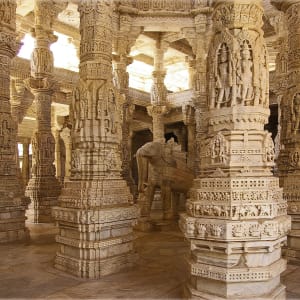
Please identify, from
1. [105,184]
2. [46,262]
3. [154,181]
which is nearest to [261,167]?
[105,184]

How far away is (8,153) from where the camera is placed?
27.5 ft

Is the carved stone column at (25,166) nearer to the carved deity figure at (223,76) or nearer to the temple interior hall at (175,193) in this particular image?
the temple interior hall at (175,193)

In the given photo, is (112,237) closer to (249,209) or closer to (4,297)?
(4,297)

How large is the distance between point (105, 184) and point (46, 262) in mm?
1816

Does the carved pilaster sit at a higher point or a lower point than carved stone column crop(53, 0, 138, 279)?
higher

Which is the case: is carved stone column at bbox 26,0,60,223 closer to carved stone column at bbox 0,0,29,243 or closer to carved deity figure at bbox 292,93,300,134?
carved stone column at bbox 0,0,29,243

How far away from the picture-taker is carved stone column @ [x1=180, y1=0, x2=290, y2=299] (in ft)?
12.0

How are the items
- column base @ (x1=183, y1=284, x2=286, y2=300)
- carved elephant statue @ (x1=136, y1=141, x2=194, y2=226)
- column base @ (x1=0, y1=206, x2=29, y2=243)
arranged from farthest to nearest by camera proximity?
carved elephant statue @ (x1=136, y1=141, x2=194, y2=226) → column base @ (x1=0, y1=206, x2=29, y2=243) → column base @ (x1=183, y1=284, x2=286, y2=300)

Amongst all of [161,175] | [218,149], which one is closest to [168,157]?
[161,175]

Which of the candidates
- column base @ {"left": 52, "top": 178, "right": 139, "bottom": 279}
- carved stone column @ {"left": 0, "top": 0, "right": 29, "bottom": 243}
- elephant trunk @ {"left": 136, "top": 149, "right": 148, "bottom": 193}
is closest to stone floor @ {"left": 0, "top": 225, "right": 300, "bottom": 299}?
column base @ {"left": 52, "top": 178, "right": 139, "bottom": 279}

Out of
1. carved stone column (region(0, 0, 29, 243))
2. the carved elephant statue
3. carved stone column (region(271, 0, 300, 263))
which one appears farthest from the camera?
the carved elephant statue

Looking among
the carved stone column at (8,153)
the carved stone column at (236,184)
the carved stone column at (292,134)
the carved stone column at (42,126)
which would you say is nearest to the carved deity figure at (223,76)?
the carved stone column at (236,184)

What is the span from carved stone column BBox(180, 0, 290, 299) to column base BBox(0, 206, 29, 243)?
5.40 meters

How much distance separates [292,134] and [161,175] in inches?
163
